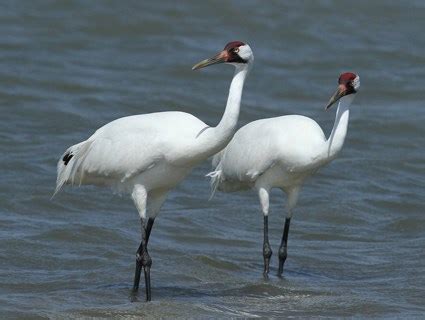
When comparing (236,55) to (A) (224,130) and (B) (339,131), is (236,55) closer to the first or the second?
(A) (224,130)

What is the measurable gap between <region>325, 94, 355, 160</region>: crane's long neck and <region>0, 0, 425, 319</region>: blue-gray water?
120cm

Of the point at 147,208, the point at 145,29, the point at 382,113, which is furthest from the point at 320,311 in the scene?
the point at 145,29

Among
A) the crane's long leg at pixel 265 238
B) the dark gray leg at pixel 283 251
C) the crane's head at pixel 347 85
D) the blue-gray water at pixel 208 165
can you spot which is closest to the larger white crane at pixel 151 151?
the blue-gray water at pixel 208 165

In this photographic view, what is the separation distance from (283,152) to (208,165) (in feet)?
14.8

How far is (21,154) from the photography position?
49.5ft

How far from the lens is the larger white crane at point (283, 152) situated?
35.2 ft

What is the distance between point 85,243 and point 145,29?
34.1 ft

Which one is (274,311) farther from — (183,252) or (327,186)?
(327,186)

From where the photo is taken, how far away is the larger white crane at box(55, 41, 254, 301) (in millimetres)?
9637

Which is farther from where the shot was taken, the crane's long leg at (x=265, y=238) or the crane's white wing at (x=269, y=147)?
the crane's long leg at (x=265, y=238)

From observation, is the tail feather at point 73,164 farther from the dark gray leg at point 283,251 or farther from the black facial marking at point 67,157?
Result: the dark gray leg at point 283,251

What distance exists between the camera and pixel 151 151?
984 cm

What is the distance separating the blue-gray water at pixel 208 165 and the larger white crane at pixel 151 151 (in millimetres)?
833

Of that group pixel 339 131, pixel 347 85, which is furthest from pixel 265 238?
pixel 347 85
